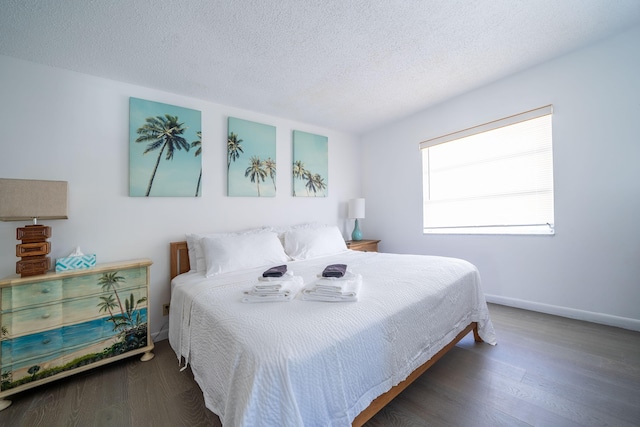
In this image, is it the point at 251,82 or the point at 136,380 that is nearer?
the point at 136,380

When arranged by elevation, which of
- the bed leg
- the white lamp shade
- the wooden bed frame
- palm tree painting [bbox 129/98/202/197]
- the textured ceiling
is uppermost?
the textured ceiling

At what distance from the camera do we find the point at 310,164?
3584 millimetres

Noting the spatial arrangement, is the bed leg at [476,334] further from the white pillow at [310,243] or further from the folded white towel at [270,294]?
the folded white towel at [270,294]

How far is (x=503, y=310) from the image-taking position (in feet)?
8.71

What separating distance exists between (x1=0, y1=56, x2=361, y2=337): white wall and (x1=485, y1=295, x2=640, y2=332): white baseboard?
10.9 feet

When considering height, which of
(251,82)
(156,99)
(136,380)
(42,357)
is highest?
(251,82)

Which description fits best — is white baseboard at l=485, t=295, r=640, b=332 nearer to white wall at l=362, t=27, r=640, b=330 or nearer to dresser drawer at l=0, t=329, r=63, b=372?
white wall at l=362, t=27, r=640, b=330

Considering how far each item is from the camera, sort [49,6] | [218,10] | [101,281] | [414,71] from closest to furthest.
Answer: [49,6] → [218,10] → [101,281] → [414,71]

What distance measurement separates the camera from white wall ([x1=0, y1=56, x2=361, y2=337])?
1.90 metres

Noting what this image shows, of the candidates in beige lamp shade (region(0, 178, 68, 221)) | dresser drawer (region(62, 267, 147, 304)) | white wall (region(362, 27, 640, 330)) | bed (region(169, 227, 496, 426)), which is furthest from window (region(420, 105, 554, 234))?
beige lamp shade (region(0, 178, 68, 221))

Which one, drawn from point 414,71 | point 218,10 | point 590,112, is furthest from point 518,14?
point 218,10

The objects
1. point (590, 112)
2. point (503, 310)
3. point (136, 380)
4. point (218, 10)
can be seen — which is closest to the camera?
point (218, 10)

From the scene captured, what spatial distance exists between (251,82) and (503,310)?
3.67m

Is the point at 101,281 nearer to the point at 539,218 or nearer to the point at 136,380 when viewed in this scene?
the point at 136,380
